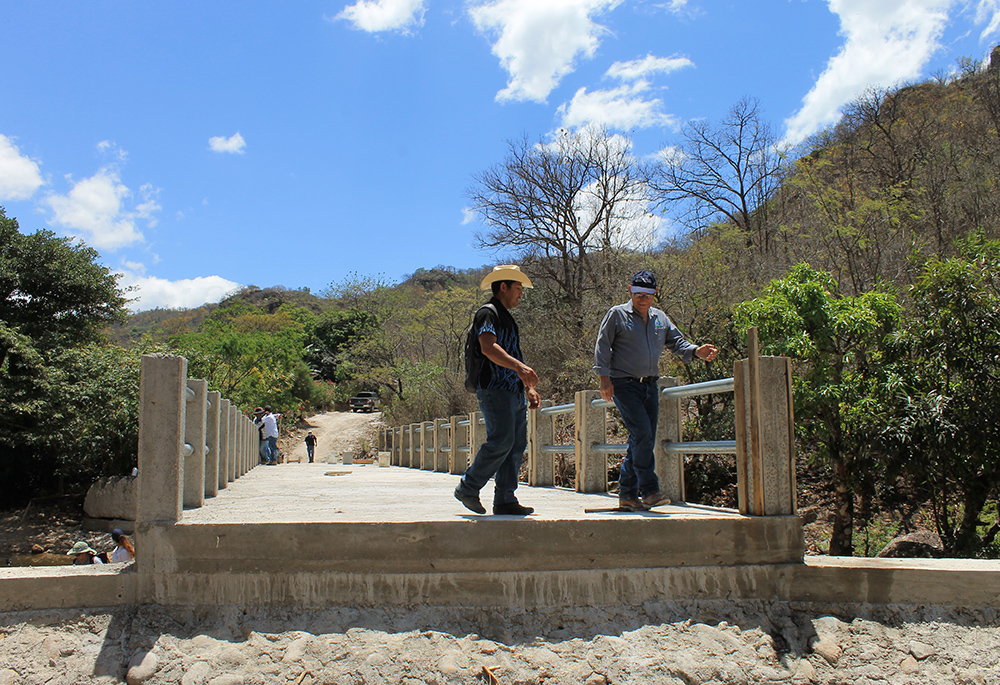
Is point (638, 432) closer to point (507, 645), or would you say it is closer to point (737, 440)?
point (737, 440)

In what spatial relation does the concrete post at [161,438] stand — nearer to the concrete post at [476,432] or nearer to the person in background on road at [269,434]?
the concrete post at [476,432]

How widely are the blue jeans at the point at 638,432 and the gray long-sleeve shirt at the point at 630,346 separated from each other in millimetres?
108

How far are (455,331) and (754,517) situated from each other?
4076 centimetres

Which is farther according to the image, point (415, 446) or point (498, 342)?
point (415, 446)

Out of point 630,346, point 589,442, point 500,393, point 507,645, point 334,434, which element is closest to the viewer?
point 507,645

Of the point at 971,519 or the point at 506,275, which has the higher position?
the point at 506,275

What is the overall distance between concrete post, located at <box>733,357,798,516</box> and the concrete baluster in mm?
1124

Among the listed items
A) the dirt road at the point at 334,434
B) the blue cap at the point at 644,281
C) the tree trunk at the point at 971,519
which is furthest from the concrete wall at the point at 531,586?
the dirt road at the point at 334,434

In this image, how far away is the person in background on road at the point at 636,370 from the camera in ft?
16.4

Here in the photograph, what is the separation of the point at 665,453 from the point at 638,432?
0.60 meters

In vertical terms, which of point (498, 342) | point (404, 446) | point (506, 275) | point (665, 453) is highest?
point (506, 275)

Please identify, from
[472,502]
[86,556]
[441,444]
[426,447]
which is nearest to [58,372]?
[86,556]

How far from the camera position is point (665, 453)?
549 centimetres

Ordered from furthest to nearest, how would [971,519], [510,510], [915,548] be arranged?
[915,548] → [971,519] → [510,510]
